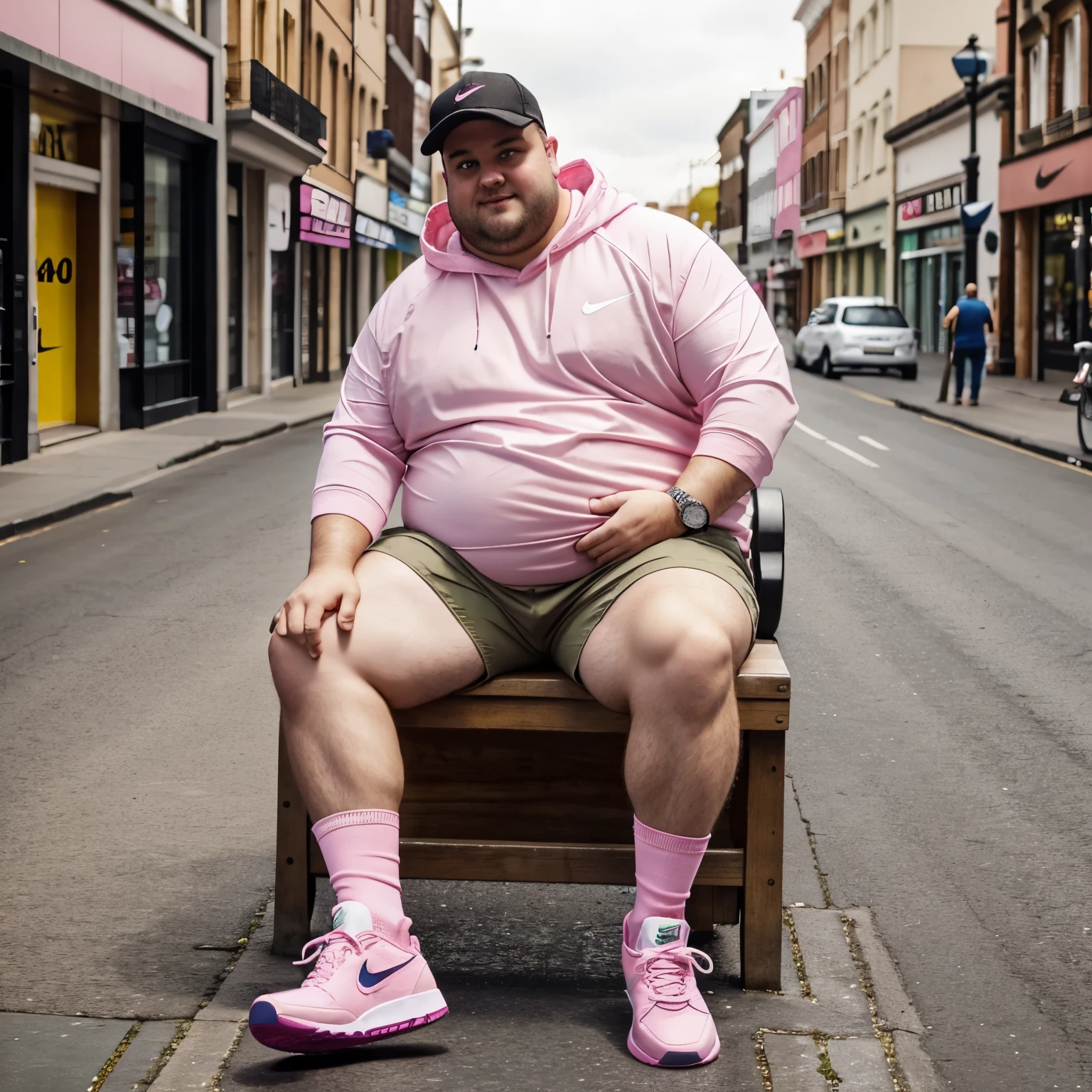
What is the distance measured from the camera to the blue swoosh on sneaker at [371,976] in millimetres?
2953

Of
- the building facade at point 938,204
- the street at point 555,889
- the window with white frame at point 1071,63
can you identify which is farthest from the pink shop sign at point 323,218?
the street at point 555,889

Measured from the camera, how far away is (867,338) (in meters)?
32.1

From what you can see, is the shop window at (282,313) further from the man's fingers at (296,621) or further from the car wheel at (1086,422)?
the man's fingers at (296,621)

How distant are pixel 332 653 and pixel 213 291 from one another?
19908 mm

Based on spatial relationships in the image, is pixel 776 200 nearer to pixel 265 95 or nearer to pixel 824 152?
pixel 824 152

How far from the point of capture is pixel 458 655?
3252mm

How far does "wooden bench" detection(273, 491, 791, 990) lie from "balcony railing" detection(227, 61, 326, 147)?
21105 millimetres

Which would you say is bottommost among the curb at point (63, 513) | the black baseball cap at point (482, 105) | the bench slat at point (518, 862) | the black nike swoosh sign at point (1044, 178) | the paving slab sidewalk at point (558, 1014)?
the paving slab sidewalk at point (558, 1014)

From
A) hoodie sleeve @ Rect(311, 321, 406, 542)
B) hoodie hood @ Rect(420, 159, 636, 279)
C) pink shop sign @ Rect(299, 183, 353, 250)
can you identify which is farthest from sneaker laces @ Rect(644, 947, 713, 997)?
pink shop sign @ Rect(299, 183, 353, 250)

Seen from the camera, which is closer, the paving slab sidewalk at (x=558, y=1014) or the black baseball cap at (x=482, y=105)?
the paving slab sidewalk at (x=558, y=1014)

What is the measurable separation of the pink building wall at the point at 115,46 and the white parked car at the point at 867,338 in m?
14.7

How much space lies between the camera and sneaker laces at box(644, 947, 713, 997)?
3049 mm

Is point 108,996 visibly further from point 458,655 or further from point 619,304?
point 619,304

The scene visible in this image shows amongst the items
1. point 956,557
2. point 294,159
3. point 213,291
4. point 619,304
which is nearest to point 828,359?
point 294,159
